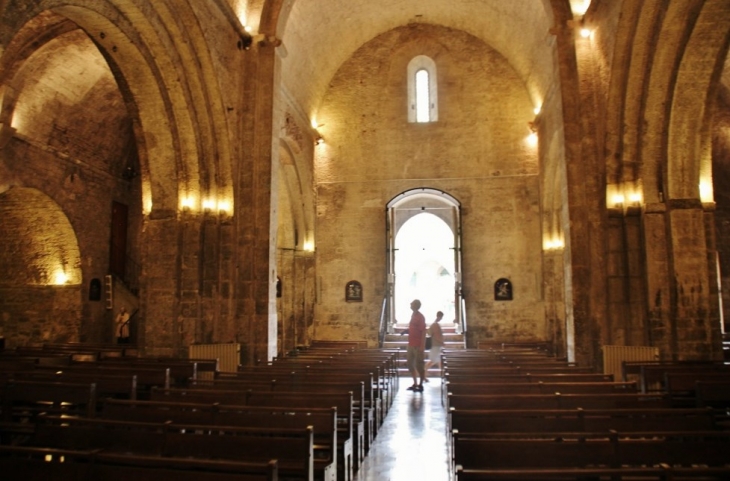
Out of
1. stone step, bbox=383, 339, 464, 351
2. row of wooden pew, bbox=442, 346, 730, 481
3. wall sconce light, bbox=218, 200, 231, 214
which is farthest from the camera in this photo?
stone step, bbox=383, 339, 464, 351

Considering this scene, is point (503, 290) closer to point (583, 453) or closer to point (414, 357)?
point (414, 357)

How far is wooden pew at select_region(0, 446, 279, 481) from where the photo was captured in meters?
2.99

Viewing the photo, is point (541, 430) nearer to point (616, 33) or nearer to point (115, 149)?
point (616, 33)

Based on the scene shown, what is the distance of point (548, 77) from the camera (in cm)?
1662

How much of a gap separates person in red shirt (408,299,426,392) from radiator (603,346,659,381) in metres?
3.57

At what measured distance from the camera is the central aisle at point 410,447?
5.98m

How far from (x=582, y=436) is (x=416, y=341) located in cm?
786

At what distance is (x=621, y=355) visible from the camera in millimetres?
10359

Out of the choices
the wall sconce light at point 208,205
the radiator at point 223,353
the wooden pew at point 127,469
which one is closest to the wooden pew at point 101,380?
the wooden pew at point 127,469

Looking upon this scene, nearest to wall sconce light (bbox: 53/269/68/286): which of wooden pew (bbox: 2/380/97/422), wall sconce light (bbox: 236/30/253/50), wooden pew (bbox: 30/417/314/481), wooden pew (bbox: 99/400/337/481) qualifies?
wall sconce light (bbox: 236/30/253/50)

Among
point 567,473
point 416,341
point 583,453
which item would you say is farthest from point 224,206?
point 567,473

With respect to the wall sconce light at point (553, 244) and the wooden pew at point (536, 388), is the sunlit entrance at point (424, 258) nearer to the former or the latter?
the wall sconce light at point (553, 244)

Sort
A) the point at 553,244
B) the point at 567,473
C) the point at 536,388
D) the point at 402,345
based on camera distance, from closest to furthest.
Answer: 1. the point at 567,473
2. the point at 536,388
3. the point at 553,244
4. the point at 402,345

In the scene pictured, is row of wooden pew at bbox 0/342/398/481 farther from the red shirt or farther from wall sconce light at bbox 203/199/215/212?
wall sconce light at bbox 203/199/215/212
